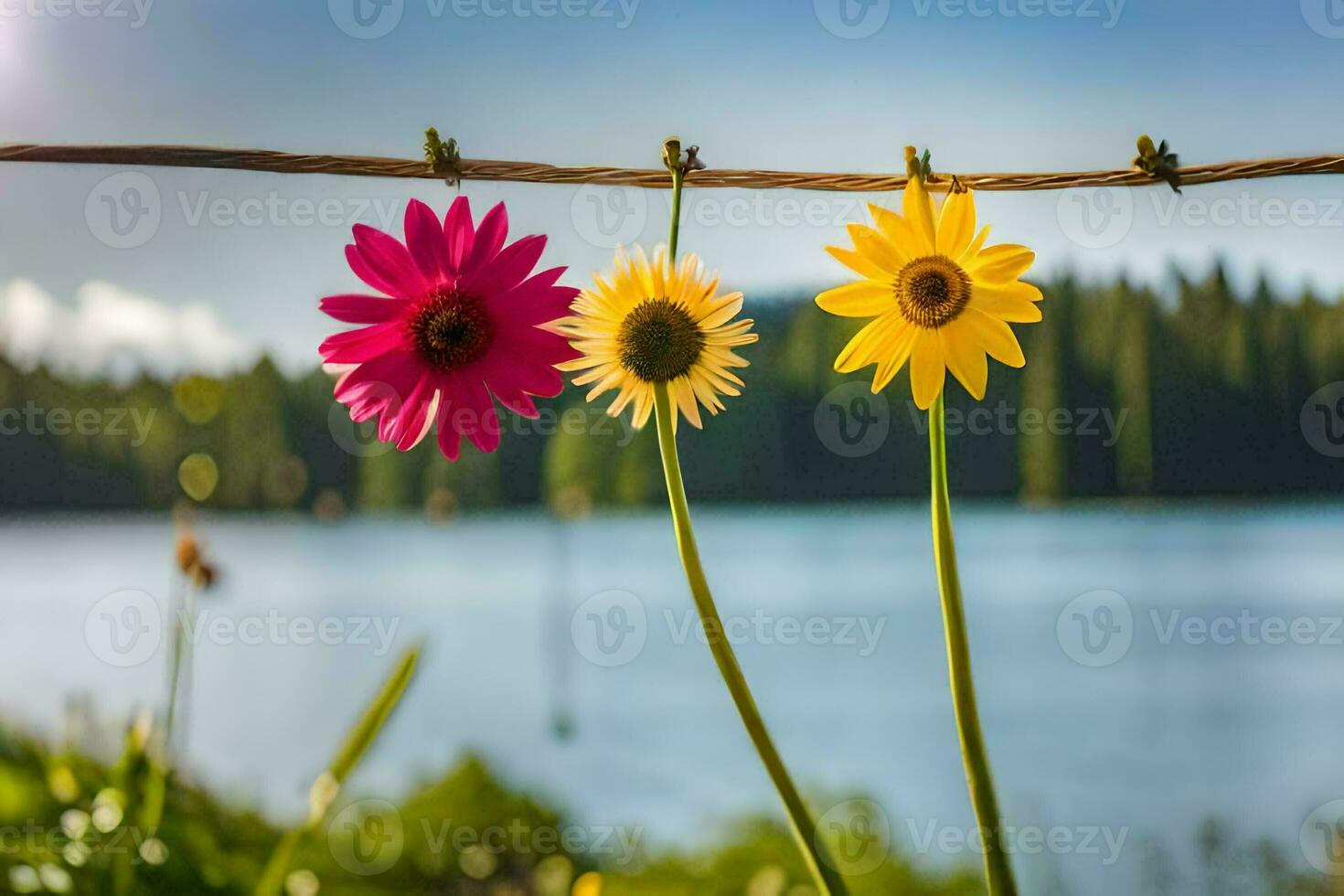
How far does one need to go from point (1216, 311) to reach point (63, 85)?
4.00 feet

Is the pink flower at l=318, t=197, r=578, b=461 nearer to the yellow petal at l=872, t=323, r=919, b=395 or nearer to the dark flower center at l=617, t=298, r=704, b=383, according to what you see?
the dark flower center at l=617, t=298, r=704, b=383

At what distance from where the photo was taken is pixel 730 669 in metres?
0.37

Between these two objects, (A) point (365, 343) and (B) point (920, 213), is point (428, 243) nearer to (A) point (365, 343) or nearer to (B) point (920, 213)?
(A) point (365, 343)

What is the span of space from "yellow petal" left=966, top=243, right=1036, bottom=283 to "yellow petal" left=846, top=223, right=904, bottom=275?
3 cm

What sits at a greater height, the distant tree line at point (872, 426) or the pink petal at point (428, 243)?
the pink petal at point (428, 243)

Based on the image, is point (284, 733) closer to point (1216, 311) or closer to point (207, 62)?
point (207, 62)

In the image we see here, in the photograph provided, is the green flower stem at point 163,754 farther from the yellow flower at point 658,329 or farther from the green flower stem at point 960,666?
the green flower stem at point 960,666

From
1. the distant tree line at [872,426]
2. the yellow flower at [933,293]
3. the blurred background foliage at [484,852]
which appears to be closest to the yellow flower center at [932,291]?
the yellow flower at [933,293]

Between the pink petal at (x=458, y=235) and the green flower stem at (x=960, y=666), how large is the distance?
21 cm

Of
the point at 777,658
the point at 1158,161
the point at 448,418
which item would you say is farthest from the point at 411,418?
the point at 777,658

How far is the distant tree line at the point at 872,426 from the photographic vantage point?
927 mm

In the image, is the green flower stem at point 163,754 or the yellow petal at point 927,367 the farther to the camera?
the green flower stem at point 163,754

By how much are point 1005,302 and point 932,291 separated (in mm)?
30

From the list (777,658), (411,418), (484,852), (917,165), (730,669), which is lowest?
(484,852)
